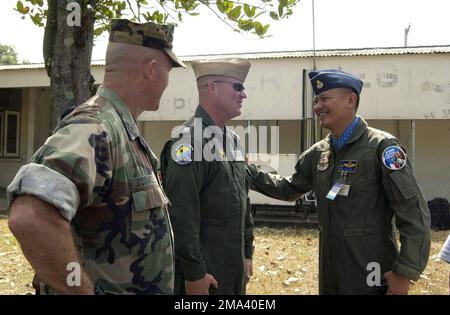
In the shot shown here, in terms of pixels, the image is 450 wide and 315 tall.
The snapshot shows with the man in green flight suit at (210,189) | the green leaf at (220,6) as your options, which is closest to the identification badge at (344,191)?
the man in green flight suit at (210,189)

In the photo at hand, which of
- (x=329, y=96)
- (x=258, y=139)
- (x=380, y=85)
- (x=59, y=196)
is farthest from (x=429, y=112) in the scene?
(x=59, y=196)

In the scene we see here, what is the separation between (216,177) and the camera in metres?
2.63

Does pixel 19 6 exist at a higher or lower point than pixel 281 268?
higher

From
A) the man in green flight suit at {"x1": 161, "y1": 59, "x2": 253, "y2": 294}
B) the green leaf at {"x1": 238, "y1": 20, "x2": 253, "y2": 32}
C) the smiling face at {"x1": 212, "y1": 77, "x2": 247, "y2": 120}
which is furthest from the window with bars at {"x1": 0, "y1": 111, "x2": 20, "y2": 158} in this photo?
the smiling face at {"x1": 212, "y1": 77, "x2": 247, "y2": 120}

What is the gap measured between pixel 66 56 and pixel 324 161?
1.94 metres

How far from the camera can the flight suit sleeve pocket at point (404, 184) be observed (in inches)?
98.5

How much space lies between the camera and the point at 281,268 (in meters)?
5.64

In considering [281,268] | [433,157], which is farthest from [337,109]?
[433,157]

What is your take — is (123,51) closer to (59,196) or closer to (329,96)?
(59,196)

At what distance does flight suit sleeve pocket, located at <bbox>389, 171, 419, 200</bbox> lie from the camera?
2.50 meters

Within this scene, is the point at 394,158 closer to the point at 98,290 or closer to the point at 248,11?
the point at 248,11

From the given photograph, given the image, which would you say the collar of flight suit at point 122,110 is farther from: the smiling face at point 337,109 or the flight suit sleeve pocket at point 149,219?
the smiling face at point 337,109

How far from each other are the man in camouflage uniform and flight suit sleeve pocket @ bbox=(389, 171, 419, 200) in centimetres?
142

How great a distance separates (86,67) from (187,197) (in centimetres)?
140
